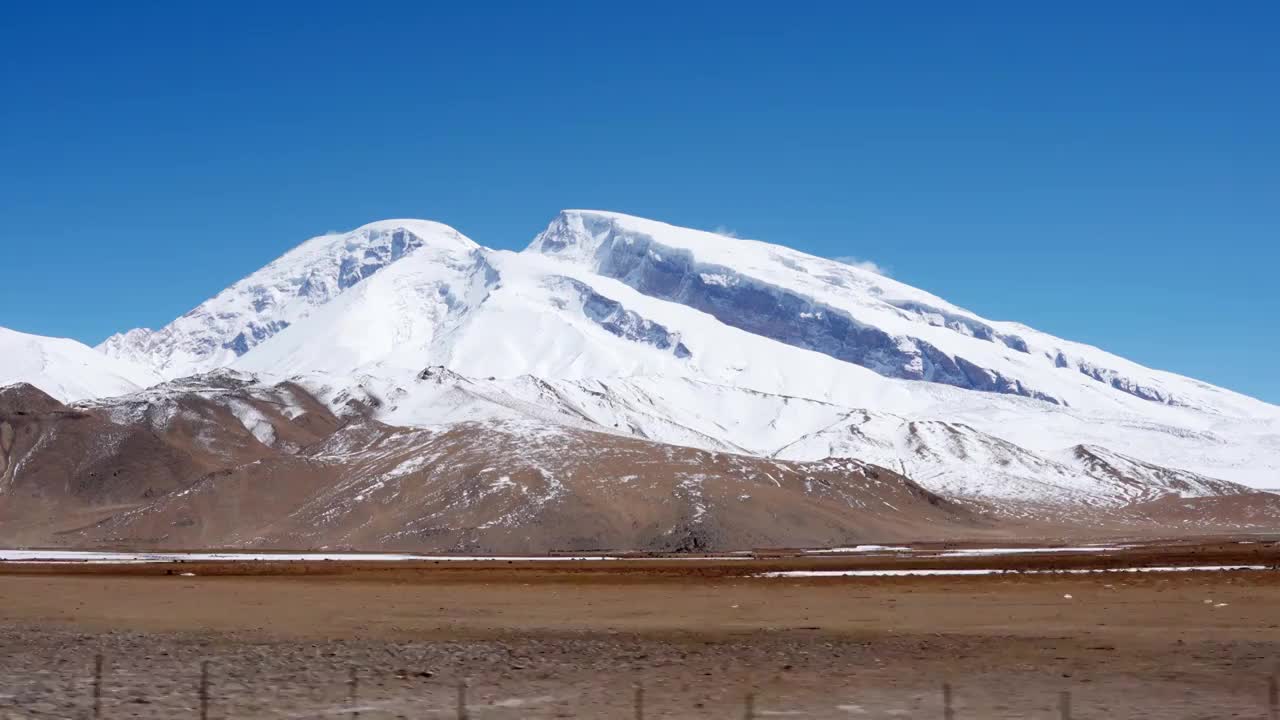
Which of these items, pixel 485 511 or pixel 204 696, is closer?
pixel 204 696

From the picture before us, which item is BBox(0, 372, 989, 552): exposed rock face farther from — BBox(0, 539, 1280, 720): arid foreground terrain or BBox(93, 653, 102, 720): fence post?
BBox(93, 653, 102, 720): fence post

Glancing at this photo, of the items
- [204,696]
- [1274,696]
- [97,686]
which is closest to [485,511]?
[97,686]

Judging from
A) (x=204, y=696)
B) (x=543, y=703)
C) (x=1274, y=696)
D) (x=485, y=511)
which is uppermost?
(x=485, y=511)

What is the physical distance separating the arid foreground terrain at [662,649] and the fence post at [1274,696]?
0.66 feet

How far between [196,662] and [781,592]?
115 feet

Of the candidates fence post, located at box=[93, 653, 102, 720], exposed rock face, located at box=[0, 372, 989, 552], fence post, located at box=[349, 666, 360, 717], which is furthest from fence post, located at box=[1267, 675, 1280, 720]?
exposed rock face, located at box=[0, 372, 989, 552]

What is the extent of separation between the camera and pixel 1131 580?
6519 cm

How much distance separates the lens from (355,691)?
28.7 meters

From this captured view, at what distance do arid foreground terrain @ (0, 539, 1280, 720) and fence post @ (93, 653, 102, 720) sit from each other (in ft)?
0.67

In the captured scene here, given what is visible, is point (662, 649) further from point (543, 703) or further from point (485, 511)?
point (485, 511)

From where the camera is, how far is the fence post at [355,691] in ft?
85.1

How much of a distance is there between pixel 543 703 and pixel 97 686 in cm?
1000

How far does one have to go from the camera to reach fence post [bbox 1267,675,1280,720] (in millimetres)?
23703

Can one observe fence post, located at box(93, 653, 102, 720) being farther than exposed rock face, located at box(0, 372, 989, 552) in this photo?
No
